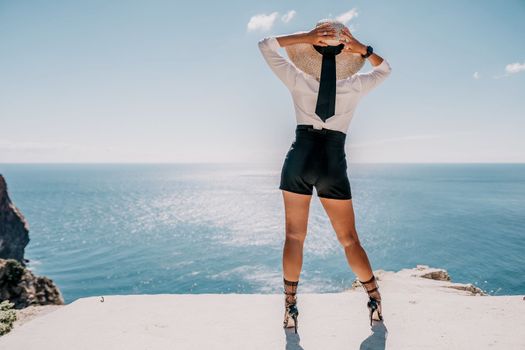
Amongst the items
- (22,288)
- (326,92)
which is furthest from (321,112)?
(22,288)

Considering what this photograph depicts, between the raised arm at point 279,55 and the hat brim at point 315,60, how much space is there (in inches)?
5.2

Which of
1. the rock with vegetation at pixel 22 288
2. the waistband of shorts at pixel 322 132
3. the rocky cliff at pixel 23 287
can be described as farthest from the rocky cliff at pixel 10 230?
the waistband of shorts at pixel 322 132

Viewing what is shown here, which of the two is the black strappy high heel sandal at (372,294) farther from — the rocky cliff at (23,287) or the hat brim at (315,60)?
the rocky cliff at (23,287)

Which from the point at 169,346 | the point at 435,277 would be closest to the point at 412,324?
the point at 169,346

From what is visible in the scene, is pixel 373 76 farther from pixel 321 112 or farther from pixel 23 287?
pixel 23 287

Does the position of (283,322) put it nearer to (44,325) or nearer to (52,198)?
(44,325)

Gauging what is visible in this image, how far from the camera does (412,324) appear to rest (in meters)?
3.66

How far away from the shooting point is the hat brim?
322cm

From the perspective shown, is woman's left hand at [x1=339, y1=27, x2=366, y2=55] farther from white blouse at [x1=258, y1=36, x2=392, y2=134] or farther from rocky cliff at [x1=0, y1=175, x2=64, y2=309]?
rocky cliff at [x1=0, y1=175, x2=64, y2=309]

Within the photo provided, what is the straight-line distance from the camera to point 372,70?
3.31m

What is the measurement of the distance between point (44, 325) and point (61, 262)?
61.9m

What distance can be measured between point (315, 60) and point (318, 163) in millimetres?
1038

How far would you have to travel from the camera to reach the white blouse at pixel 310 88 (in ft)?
10.2

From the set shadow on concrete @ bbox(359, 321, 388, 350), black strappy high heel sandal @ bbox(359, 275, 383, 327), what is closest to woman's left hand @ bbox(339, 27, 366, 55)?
black strappy high heel sandal @ bbox(359, 275, 383, 327)
